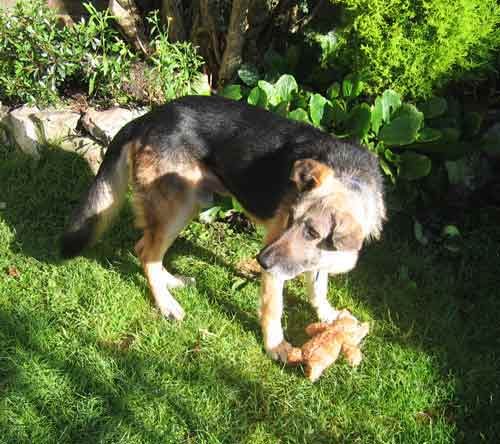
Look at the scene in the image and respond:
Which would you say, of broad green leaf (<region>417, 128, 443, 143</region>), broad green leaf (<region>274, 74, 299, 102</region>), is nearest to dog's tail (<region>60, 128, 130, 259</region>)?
broad green leaf (<region>274, 74, 299, 102</region>)

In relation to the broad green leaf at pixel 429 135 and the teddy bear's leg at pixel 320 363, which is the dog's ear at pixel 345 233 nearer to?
the teddy bear's leg at pixel 320 363

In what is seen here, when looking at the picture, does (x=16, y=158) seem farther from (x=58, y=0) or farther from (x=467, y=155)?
(x=467, y=155)

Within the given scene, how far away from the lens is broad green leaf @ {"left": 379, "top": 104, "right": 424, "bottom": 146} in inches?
171

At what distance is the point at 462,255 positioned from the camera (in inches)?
181

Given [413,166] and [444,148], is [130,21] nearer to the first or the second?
[413,166]

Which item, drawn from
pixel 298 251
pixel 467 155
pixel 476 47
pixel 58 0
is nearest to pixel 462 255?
pixel 467 155

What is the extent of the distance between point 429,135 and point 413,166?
0.29 meters

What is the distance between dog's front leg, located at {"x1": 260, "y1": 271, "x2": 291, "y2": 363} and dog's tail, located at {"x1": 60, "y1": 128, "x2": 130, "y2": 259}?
4.29 feet

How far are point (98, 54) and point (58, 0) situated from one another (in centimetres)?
148

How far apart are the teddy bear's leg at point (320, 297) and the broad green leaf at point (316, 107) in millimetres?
1459

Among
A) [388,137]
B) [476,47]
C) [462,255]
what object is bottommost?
[462,255]

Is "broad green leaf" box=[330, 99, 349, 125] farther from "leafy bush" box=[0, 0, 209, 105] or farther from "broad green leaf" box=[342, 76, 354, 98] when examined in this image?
"leafy bush" box=[0, 0, 209, 105]

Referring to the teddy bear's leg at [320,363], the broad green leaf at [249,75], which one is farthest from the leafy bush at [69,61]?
the teddy bear's leg at [320,363]

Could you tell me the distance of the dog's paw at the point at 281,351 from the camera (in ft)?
11.7
